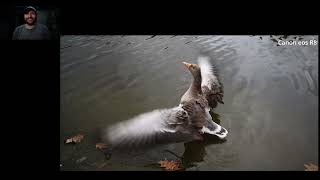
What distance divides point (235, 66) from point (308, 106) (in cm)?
78

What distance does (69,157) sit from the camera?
3.85 meters

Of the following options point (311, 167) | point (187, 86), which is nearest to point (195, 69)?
point (187, 86)

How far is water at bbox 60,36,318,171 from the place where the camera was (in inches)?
150

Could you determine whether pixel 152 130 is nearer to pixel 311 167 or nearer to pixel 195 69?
pixel 195 69

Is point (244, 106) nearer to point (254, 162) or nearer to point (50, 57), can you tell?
point (254, 162)
